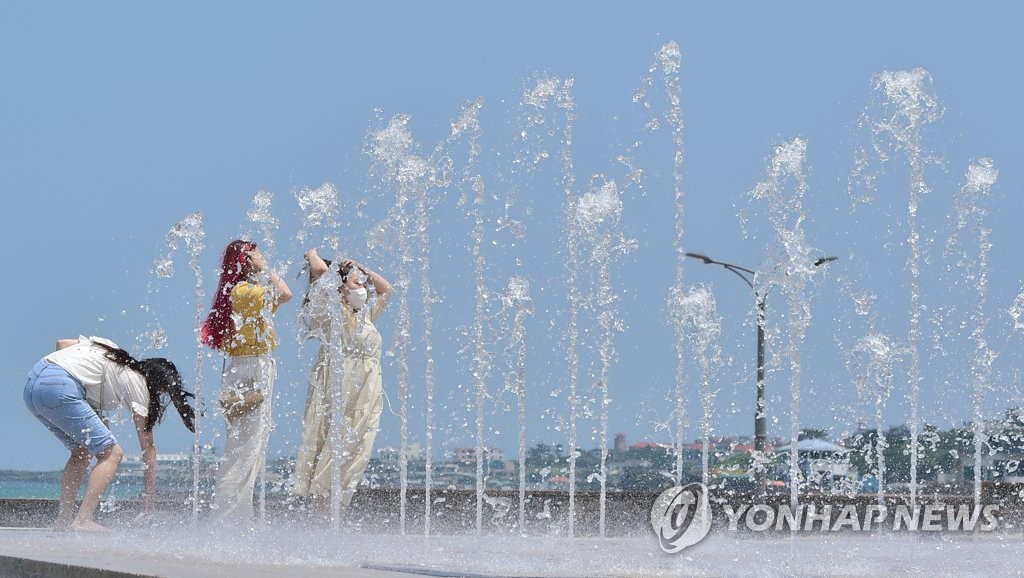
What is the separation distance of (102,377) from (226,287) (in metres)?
0.86

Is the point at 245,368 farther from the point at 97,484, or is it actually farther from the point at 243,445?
the point at 97,484

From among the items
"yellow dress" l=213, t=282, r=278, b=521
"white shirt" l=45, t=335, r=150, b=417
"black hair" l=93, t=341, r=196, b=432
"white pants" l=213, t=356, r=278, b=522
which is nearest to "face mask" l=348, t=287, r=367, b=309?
"yellow dress" l=213, t=282, r=278, b=521


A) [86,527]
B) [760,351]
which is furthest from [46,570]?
[760,351]

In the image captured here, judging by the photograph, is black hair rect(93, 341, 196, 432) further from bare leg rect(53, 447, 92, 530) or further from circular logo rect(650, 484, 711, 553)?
circular logo rect(650, 484, 711, 553)

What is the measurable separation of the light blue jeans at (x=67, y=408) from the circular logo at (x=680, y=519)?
9.99 ft

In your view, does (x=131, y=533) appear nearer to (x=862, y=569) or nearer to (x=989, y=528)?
(x=862, y=569)

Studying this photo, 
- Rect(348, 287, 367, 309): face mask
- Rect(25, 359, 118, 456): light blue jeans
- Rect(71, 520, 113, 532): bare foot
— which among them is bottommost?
Rect(71, 520, 113, 532): bare foot

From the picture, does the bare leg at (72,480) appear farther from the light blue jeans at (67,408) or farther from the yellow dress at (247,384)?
the yellow dress at (247,384)

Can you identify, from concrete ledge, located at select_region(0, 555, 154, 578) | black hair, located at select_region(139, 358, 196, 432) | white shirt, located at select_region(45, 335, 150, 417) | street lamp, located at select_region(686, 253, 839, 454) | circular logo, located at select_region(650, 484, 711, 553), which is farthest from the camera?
street lamp, located at select_region(686, 253, 839, 454)

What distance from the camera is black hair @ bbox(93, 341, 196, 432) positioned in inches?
328

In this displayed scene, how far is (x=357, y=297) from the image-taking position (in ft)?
28.5

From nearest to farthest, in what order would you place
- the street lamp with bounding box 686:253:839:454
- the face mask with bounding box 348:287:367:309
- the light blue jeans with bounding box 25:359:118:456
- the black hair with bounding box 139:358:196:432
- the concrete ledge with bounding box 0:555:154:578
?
the concrete ledge with bounding box 0:555:154:578, the light blue jeans with bounding box 25:359:118:456, the black hair with bounding box 139:358:196:432, the face mask with bounding box 348:287:367:309, the street lamp with bounding box 686:253:839:454

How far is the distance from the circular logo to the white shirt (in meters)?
3.01

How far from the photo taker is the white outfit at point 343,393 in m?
8.76
